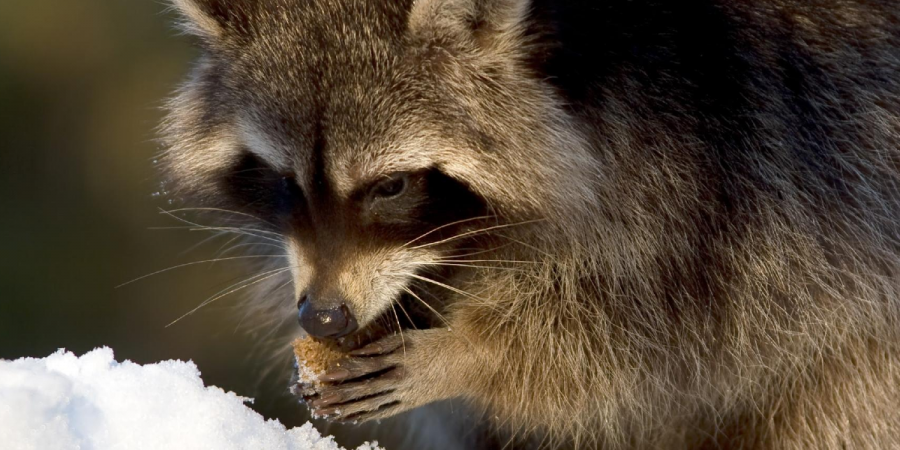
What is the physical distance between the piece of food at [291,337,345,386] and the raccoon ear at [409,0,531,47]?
24.8 inches

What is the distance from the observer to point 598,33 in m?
1.99

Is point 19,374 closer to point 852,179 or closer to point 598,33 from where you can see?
point 598,33

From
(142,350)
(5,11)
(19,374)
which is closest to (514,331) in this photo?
(19,374)

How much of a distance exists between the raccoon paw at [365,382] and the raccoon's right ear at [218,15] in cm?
64

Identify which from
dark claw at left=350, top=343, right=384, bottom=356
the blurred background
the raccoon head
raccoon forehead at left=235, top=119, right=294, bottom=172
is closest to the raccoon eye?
the raccoon head

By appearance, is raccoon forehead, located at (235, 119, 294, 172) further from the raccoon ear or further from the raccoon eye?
the raccoon ear

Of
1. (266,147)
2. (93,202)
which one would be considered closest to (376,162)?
(266,147)

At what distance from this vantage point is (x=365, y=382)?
211 cm

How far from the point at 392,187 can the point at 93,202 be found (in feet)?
10.9

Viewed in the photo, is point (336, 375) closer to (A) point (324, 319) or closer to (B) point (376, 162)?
(A) point (324, 319)

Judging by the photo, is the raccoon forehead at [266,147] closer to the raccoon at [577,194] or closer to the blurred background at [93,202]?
the raccoon at [577,194]

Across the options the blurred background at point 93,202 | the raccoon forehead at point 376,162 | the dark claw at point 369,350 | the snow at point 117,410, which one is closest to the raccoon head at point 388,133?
the raccoon forehead at point 376,162

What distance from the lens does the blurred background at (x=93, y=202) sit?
4621 millimetres

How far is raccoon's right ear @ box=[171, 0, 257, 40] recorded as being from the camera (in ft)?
6.52
